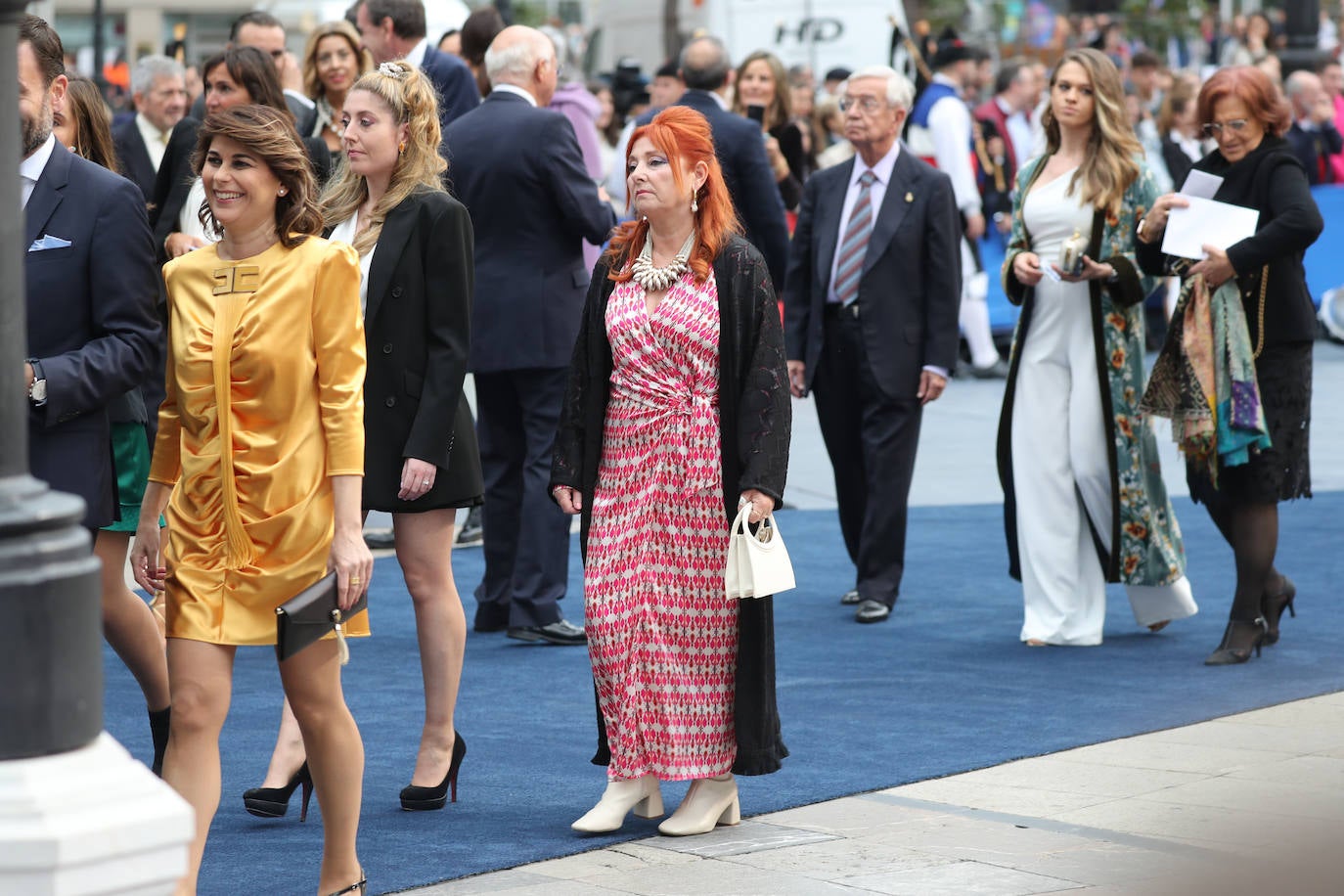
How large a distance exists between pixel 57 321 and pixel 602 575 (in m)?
1.50

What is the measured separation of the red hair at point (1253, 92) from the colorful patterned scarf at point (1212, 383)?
585 mm

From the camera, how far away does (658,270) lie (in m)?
5.23

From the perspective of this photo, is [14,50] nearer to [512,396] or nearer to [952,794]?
[952,794]

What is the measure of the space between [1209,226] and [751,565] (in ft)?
9.85

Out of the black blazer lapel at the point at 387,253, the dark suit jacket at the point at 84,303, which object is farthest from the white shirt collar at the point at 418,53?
the dark suit jacket at the point at 84,303

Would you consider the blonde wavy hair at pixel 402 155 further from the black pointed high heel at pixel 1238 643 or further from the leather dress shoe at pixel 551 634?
the black pointed high heel at pixel 1238 643

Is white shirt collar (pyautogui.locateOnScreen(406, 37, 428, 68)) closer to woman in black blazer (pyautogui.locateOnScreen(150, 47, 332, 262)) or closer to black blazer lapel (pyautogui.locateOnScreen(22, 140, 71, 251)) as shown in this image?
woman in black blazer (pyautogui.locateOnScreen(150, 47, 332, 262))

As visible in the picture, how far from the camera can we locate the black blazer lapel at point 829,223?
27.7 feet

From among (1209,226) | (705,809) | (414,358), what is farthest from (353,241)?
(1209,226)

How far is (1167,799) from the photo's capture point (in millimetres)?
5383

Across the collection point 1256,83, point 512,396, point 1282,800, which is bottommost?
point 512,396

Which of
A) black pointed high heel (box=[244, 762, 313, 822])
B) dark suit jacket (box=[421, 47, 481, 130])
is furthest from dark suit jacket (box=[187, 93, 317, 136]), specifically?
black pointed high heel (box=[244, 762, 313, 822])

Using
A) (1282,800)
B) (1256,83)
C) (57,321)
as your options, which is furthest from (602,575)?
(1256,83)

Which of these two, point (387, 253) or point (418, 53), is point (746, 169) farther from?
point (387, 253)
